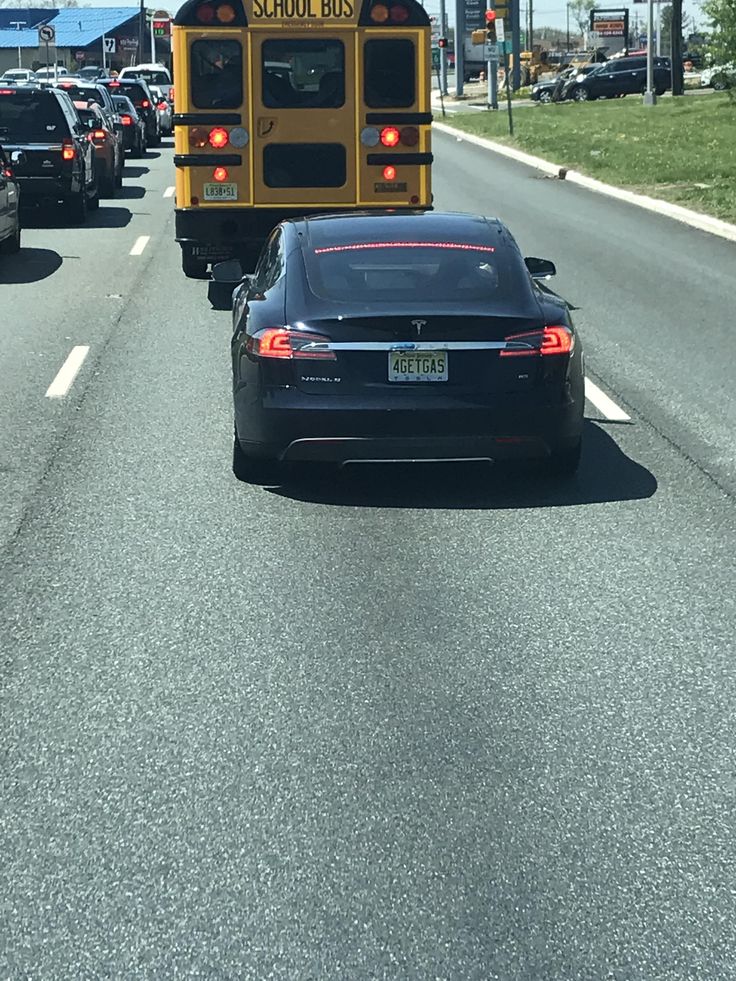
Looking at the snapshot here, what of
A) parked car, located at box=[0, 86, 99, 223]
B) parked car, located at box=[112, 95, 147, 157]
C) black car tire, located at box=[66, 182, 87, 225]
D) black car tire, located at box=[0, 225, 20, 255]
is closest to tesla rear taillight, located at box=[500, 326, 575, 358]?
black car tire, located at box=[0, 225, 20, 255]

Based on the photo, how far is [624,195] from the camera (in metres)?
31.3

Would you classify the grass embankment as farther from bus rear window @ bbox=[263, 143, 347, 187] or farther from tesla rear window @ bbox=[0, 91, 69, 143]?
bus rear window @ bbox=[263, 143, 347, 187]

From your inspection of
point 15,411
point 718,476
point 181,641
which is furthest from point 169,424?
point 181,641

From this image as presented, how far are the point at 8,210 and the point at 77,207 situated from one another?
5.17 meters

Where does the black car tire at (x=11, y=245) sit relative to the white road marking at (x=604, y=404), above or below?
above

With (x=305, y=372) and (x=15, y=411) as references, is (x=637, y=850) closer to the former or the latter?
(x=305, y=372)

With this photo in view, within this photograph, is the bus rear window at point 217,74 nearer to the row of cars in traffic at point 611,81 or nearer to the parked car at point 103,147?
the parked car at point 103,147

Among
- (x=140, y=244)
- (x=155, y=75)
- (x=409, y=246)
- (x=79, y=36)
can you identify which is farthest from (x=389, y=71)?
(x=79, y=36)

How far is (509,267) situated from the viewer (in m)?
9.26

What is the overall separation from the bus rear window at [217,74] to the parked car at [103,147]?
11.7 metres

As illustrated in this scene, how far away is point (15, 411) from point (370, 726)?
6.35 metres

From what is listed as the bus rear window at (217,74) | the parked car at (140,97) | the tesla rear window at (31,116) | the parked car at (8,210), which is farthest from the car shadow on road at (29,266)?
the parked car at (140,97)

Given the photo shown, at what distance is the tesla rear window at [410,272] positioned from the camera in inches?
355

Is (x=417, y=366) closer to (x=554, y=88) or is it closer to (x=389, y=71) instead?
(x=389, y=71)
